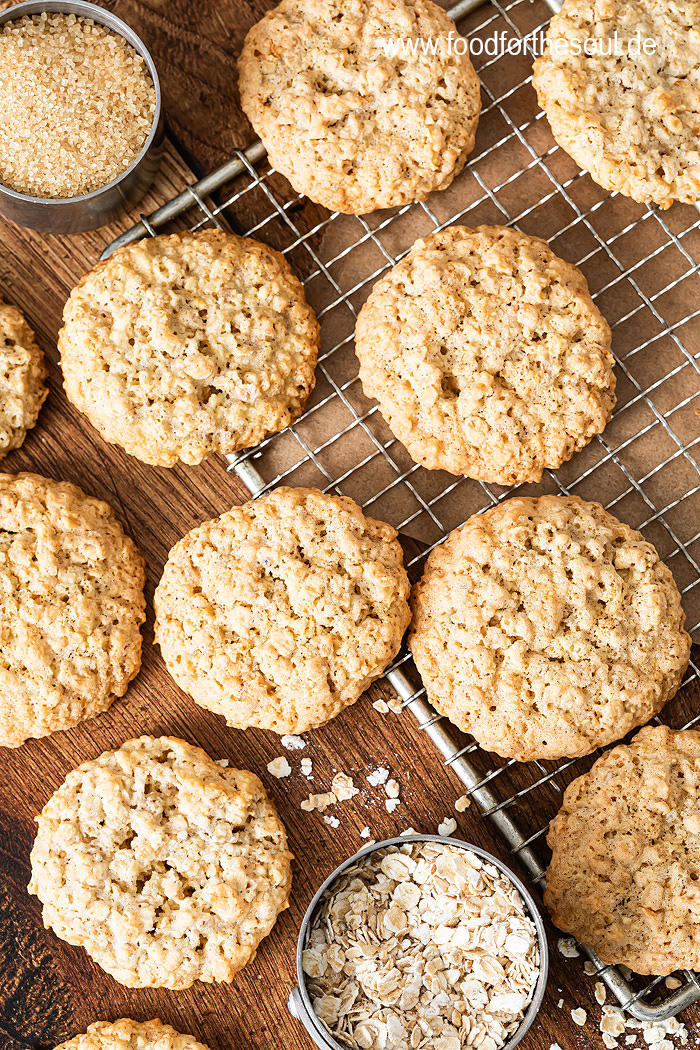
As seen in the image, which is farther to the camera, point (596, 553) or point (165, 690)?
point (165, 690)

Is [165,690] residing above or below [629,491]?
above

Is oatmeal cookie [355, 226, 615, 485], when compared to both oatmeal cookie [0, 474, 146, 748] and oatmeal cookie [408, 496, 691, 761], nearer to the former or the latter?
oatmeal cookie [408, 496, 691, 761]

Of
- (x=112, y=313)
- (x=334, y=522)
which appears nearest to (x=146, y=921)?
(x=334, y=522)

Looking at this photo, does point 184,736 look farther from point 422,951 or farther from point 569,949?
point 569,949

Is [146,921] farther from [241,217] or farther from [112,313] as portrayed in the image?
[241,217]

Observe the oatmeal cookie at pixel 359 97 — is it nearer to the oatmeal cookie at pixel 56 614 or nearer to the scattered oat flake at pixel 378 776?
the oatmeal cookie at pixel 56 614

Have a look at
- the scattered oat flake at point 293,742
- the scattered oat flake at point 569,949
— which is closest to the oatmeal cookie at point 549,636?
the scattered oat flake at point 293,742
